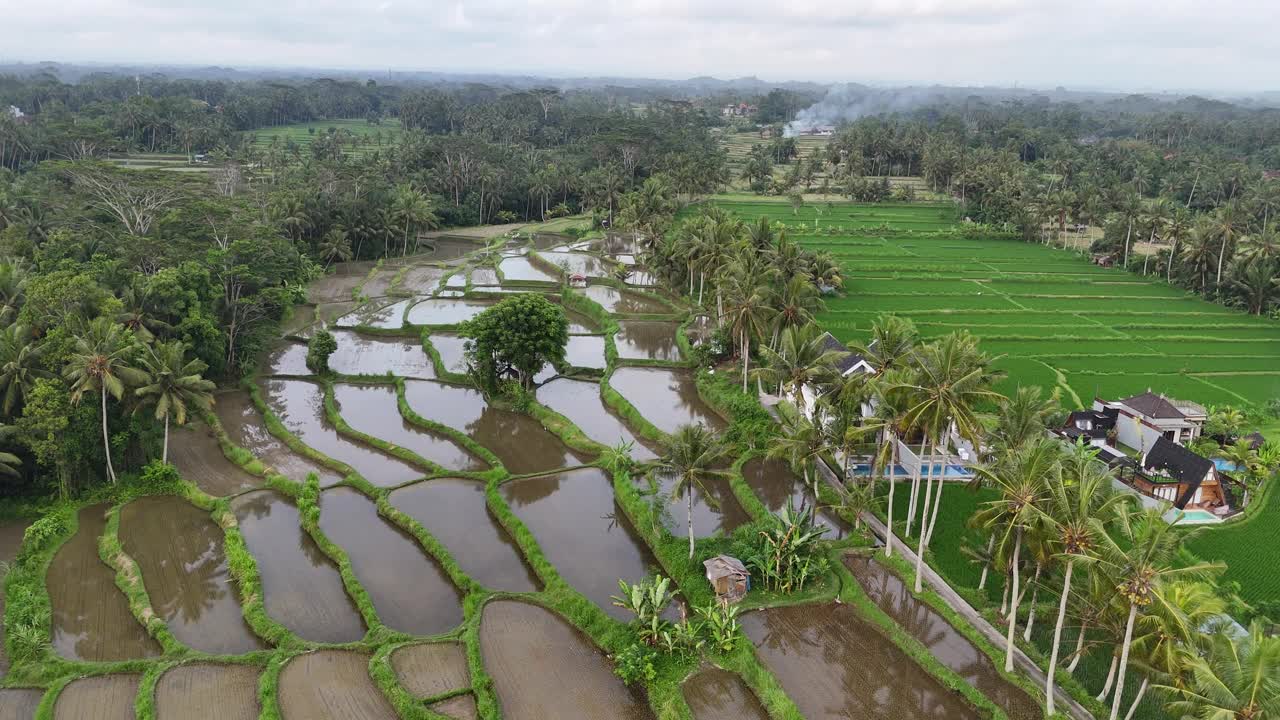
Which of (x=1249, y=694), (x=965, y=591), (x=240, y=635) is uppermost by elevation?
(x=1249, y=694)

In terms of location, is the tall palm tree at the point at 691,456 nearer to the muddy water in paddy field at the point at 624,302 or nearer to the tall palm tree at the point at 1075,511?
the tall palm tree at the point at 1075,511

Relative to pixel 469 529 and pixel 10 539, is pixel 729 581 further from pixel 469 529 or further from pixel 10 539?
pixel 10 539

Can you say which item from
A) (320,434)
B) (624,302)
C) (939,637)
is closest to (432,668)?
(939,637)

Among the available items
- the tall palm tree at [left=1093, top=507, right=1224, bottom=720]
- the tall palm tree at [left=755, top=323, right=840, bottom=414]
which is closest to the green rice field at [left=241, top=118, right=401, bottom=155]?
the tall palm tree at [left=755, top=323, right=840, bottom=414]

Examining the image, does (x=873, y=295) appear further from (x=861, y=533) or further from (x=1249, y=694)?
(x=1249, y=694)

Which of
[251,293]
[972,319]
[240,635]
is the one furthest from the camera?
[972,319]

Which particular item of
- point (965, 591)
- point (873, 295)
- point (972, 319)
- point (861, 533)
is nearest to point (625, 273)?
point (873, 295)

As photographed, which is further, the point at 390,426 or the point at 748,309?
the point at 748,309
